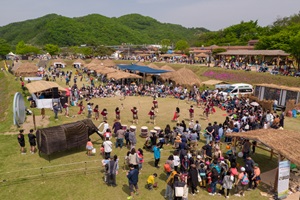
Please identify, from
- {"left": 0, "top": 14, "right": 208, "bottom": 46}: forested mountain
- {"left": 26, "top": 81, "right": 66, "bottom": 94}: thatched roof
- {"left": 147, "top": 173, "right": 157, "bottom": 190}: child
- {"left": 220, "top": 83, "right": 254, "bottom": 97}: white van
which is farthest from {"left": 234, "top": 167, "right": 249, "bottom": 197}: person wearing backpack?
{"left": 0, "top": 14, "right": 208, "bottom": 46}: forested mountain

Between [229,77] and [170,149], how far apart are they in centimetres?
2545

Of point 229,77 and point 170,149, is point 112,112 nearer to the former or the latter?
point 170,149

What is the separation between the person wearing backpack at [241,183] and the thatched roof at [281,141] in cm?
170

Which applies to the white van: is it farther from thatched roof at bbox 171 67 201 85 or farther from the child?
the child

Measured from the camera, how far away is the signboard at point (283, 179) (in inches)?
358

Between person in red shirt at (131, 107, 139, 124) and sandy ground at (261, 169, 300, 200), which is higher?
person in red shirt at (131, 107, 139, 124)

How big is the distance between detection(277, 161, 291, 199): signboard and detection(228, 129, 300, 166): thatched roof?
14.5 inches

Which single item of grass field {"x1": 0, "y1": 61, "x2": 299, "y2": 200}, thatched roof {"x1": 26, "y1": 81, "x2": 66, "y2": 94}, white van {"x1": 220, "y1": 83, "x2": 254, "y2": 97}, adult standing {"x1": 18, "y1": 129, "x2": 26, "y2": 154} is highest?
thatched roof {"x1": 26, "y1": 81, "x2": 66, "y2": 94}

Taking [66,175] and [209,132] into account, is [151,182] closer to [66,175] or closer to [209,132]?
[66,175]

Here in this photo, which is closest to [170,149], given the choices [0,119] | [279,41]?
[0,119]

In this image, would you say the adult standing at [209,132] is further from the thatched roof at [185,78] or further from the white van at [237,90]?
the thatched roof at [185,78]

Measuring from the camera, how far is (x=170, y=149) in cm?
1313

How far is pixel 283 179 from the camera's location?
918cm

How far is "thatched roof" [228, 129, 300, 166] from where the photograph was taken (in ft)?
30.5
